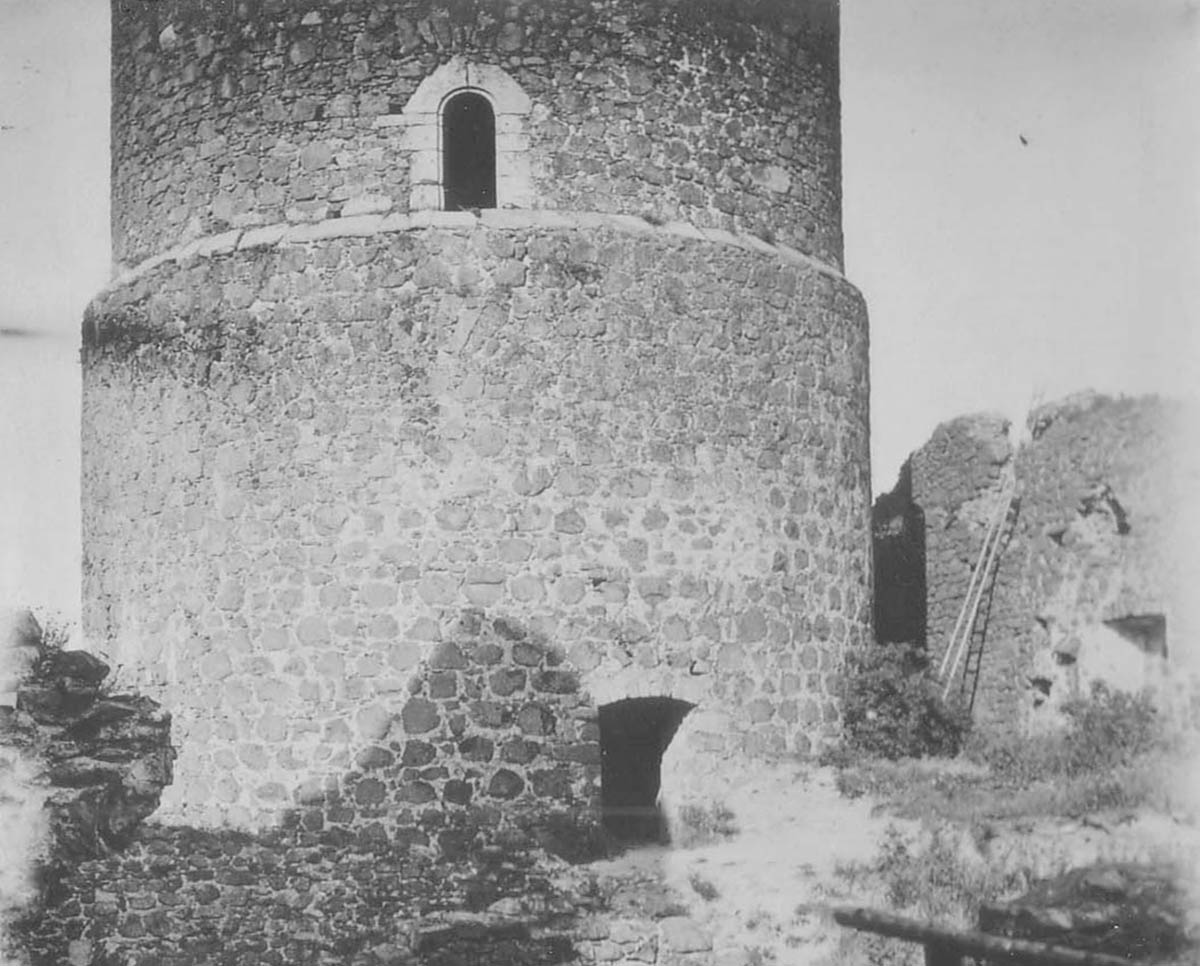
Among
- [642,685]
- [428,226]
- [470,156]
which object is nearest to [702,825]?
[642,685]

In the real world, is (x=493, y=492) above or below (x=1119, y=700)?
above

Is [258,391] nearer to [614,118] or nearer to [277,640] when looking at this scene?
[277,640]

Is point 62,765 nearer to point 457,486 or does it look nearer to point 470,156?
point 457,486

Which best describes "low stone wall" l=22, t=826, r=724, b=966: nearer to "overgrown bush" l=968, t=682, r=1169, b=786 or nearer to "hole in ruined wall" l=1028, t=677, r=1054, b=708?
"overgrown bush" l=968, t=682, r=1169, b=786

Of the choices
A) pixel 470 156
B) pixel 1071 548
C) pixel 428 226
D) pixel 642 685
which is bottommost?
pixel 642 685

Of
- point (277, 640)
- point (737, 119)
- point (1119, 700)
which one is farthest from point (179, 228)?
point (1119, 700)

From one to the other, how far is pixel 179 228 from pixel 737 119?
14.3 ft

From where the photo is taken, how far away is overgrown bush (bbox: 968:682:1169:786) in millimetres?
12148

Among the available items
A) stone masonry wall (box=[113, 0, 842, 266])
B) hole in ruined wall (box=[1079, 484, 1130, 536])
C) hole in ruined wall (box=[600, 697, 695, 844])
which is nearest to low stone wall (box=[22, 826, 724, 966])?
hole in ruined wall (box=[600, 697, 695, 844])

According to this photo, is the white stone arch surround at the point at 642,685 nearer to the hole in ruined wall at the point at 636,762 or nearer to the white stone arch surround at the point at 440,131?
the hole in ruined wall at the point at 636,762

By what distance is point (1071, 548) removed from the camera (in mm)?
13711

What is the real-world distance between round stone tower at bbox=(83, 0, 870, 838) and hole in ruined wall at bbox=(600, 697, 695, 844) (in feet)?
0.27

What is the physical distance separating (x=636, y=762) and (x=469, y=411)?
3.25 metres

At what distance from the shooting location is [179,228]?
12492 mm
